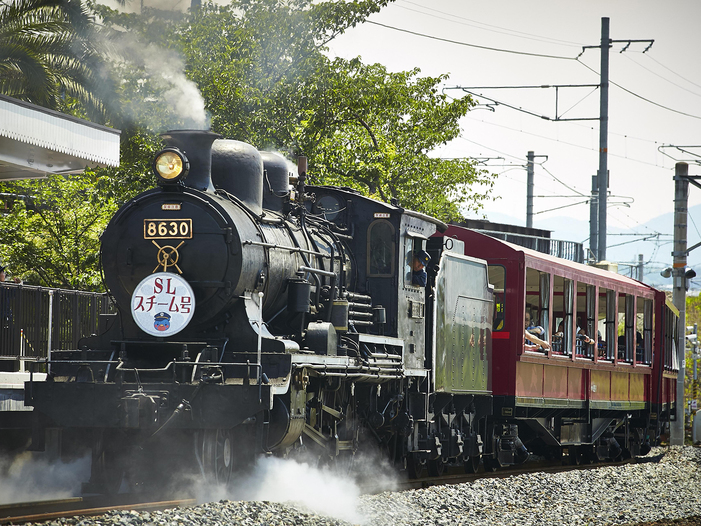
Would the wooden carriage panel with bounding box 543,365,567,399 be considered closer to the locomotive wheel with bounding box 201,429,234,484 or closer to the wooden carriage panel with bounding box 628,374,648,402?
the wooden carriage panel with bounding box 628,374,648,402

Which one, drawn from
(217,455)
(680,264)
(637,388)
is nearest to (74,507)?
(217,455)

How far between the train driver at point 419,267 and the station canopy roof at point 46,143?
181 inches

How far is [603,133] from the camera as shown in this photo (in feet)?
82.3

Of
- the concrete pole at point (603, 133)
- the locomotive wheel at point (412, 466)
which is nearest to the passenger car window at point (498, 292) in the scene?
the locomotive wheel at point (412, 466)

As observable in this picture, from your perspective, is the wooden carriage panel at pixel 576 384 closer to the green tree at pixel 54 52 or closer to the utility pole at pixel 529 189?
the green tree at pixel 54 52

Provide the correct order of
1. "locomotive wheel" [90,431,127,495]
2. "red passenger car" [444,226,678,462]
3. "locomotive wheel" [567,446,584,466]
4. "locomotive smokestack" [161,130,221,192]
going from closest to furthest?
"locomotive wheel" [90,431,127,495] < "locomotive smokestack" [161,130,221,192] < "red passenger car" [444,226,678,462] < "locomotive wheel" [567,446,584,466]

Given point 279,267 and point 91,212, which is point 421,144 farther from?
point 279,267

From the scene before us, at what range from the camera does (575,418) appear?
17.0 metres

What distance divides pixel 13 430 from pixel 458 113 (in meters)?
16.6

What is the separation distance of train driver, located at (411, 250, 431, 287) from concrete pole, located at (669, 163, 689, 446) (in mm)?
11378

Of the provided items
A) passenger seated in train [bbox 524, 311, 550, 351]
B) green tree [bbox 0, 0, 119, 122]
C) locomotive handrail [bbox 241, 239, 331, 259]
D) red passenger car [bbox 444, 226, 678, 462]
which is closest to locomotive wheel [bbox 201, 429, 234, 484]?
locomotive handrail [bbox 241, 239, 331, 259]

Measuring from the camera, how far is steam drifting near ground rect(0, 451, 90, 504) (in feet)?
30.7

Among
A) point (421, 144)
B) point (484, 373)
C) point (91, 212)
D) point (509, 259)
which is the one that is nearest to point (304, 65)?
point (421, 144)

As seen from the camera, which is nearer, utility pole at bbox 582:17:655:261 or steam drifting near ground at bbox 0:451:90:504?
steam drifting near ground at bbox 0:451:90:504
